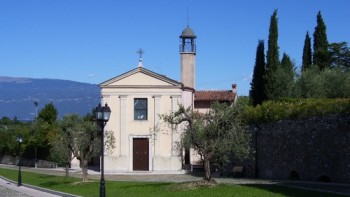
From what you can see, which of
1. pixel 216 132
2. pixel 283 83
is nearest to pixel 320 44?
pixel 283 83

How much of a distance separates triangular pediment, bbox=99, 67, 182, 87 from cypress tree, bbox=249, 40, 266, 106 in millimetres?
7091

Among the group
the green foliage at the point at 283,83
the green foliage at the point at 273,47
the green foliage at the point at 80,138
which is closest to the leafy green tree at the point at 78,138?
the green foliage at the point at 80,138

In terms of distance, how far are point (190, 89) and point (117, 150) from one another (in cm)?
900

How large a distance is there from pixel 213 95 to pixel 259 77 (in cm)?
999

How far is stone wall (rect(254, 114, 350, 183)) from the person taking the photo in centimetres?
2698

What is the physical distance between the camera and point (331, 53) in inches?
2288

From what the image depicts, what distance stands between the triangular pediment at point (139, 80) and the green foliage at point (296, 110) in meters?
11.4

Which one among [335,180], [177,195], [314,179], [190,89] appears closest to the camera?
[177,195]

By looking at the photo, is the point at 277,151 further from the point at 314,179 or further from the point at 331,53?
the point at 331,53

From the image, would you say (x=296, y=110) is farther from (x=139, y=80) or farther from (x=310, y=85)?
(x=139, y=80)

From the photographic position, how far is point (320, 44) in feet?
175

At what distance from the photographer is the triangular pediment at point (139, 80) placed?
48.9 metres

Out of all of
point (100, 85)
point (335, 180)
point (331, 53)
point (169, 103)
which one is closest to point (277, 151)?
point (335, 180)

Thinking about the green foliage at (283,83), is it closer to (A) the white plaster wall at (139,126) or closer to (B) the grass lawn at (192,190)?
(A) the white plaster wall at (139,126)
